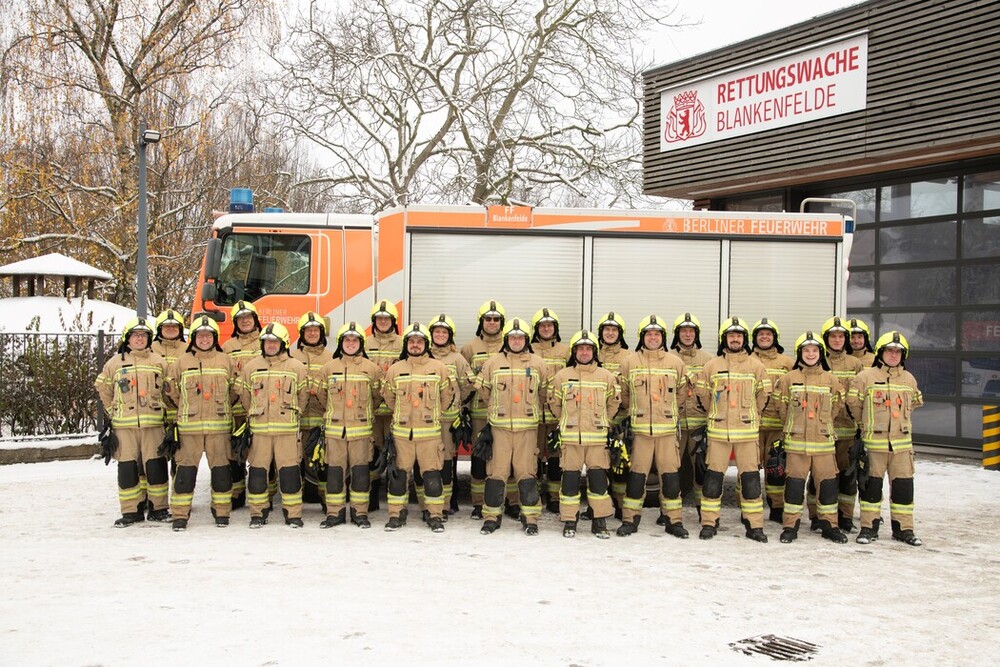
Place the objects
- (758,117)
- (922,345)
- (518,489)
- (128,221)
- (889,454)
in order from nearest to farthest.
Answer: (889,454)
(518,489)
(922,345)
(758,117)
(128,221)

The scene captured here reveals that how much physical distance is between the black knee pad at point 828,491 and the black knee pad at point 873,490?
0.25 meters

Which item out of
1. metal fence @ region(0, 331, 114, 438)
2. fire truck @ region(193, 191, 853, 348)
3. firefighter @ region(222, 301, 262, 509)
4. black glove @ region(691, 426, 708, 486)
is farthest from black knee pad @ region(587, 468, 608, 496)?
Result: metal fence @ region(0, 331, 114, 438)

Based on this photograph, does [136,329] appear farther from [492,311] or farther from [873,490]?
[873,490]

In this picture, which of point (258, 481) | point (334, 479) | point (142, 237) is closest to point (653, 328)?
point (334, 479)

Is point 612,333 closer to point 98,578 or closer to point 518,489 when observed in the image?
point 518,489

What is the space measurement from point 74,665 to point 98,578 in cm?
166

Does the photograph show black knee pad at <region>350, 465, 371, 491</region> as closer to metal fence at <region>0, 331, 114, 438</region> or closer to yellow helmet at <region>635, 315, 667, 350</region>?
yellow helmet at <region>635, 315, 667, 350</region>

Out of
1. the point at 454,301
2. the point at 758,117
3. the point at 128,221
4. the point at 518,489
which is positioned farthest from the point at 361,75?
the point at 518,489

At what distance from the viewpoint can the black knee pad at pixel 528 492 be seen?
25.0ft

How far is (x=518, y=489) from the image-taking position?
26.5 ft

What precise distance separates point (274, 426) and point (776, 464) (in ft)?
14.9

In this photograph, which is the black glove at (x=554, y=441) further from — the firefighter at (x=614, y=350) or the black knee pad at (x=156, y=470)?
the black knee pad at (x=156, y=470)

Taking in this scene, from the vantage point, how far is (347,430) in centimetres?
773

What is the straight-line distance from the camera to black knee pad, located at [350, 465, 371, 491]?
25.5 feet
